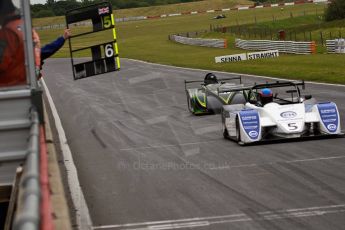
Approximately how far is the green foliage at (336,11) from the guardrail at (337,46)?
22477 mm

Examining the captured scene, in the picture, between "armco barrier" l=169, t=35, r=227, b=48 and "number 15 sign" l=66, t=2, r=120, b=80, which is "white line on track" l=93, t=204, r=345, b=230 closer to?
"number 15 sign" l=66, t=2, r=120, b=80

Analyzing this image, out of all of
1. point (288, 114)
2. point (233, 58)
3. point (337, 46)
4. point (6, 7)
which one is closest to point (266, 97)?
point (288, 114)

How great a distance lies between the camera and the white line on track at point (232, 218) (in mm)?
7199

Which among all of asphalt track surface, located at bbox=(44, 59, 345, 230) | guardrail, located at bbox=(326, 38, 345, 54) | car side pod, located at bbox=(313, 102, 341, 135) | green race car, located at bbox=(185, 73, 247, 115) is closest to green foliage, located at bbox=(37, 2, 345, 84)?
guardrail, located at bbox=(326, 38, 345, 54)

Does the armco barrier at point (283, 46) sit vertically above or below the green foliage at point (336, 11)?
below

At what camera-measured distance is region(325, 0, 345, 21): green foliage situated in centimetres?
6316

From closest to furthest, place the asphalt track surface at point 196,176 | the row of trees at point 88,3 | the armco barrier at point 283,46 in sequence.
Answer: the asphalt track surface at point 196,176 < the row of trees at point 88,3 < the armco barrier at point 283,46

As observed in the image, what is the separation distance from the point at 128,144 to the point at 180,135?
133 cm

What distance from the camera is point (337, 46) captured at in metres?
41.0

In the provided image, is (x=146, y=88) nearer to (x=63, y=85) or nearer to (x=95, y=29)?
(x=63, y=85)

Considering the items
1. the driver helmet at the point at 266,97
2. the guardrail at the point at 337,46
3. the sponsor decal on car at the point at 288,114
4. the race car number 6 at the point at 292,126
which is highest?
the driver helmet at the point at 266,97

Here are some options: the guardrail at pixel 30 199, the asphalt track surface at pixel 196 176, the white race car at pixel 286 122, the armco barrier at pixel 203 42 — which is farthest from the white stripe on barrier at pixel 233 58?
the guardrail at pixel 30 199

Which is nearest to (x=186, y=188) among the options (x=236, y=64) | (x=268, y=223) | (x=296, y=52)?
(x=268, y=223)

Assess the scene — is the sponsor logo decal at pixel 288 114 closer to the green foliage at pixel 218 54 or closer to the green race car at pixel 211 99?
the green foliage at pixel 218 54
